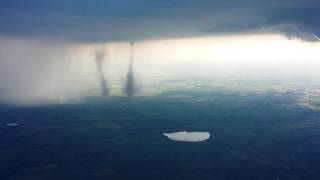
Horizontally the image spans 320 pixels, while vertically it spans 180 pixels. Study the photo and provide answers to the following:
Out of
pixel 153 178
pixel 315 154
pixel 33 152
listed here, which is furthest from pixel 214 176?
pixel 33 152

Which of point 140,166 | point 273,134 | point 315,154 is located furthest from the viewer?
point 273,134

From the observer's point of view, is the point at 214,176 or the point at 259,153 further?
the point at 259,153

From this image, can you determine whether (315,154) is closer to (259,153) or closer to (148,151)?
(259,153)

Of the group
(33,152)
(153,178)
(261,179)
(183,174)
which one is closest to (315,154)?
(261,179)

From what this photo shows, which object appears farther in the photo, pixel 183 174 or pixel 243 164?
pixel 243 164

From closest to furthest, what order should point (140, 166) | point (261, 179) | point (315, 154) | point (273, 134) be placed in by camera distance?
point (261, 179) < point (140, 166) < point (315, 154) < point (273, 134)

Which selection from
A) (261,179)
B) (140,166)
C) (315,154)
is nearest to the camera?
(261,179)

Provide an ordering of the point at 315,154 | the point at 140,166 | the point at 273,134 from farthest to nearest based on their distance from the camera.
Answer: the point at 273,134
the point at 315,154
the point at 140,166

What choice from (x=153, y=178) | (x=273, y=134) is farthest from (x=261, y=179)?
(x=273, y=134)

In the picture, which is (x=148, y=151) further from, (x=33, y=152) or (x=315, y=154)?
(x=315, y=154)
